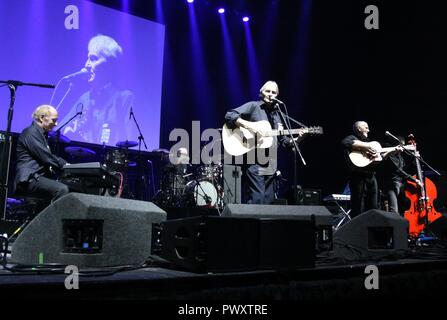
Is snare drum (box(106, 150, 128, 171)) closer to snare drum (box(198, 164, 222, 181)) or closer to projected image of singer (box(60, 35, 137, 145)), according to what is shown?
projected image of singer (box(60, 35, 137, 145))

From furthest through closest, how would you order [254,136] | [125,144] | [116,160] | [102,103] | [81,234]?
[102,103], [125,144], [116,160], [254,136], [81,234]

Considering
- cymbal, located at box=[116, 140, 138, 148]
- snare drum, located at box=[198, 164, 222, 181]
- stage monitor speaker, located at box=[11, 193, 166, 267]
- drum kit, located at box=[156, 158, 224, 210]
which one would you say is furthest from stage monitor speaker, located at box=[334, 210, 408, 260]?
cymbal, located at box=[116, 140, 138, 148]

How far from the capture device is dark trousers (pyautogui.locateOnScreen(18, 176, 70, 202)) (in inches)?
166

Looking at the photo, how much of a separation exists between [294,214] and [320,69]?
714 centimetres

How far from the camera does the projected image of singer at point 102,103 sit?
7449mm

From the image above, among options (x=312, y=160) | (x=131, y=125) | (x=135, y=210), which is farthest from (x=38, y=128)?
(x=312, y=160)

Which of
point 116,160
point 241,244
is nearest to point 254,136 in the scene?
point 241,244

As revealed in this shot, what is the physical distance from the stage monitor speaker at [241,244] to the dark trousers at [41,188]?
94.6 inches

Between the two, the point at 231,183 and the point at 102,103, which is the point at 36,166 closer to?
the point at 102,103

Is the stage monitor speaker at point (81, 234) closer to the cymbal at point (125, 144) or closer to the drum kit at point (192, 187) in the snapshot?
the drum kit at point (192, 187)

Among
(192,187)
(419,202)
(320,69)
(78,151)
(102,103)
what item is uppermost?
(320,69)

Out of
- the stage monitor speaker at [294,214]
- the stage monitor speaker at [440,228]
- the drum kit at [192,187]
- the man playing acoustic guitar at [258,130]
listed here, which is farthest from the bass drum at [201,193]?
the stage monitor speaker at [294,214]

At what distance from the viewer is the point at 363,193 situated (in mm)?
5684

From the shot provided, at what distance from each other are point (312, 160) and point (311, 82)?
1864mm
